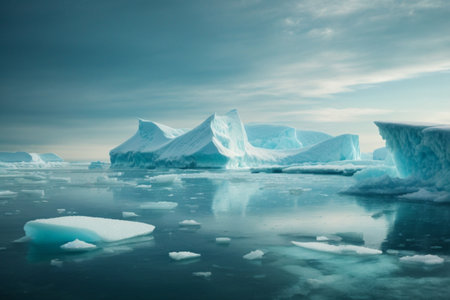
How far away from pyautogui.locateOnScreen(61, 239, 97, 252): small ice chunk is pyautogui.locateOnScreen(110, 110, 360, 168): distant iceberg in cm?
3421

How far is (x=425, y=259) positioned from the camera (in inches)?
195

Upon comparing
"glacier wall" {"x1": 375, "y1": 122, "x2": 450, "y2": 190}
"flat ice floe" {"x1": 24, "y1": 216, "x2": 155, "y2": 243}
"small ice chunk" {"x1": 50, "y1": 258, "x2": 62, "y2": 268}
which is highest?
"glacier wall" {"x1": 375, "y1": 122, "x2": 450, "y2": 190}

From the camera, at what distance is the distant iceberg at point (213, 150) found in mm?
41531

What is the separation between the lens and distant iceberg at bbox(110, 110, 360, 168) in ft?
136

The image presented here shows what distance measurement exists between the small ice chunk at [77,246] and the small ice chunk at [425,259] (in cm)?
443

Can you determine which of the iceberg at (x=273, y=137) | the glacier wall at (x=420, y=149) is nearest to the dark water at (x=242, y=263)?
the glacier wall at (x=420, y=149)

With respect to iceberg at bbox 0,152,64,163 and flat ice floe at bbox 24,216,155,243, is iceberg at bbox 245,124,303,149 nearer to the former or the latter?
flat ice floe at bbox 24,216,155,243

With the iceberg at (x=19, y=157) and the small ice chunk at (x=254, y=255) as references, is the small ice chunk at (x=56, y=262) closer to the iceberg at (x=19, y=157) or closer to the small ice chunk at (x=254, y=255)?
the small ice chunk at (x=254, y=255)

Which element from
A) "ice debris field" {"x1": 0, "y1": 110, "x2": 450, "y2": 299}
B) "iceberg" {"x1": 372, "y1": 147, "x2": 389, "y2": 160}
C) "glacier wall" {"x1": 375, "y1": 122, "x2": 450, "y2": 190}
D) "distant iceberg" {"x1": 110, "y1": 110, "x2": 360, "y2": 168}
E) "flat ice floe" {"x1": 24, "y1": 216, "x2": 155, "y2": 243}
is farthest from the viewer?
"iceberg" {"x1": 372, "y1": 147, "x2": 389, "y2": 160}

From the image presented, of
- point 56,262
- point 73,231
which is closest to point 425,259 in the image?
point 56,262

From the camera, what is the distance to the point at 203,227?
24.9 ft

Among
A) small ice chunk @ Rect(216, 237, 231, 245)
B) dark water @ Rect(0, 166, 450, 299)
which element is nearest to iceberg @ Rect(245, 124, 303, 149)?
dark water @ Rect(0, 166, 450, 299)

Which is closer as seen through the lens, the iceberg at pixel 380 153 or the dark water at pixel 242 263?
the dark water at pixel 242 263

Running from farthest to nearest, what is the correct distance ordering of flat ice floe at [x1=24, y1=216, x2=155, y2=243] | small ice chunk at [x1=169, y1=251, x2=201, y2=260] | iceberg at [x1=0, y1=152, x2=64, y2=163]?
iceberg at [x1=0, y1=152, x2=64, y2=163] < flat ice floe at [x1=24, y1=216, x2=155, y2=243] < small ice chunk at [x1=169, y1=251, x2=201, y2=260]
